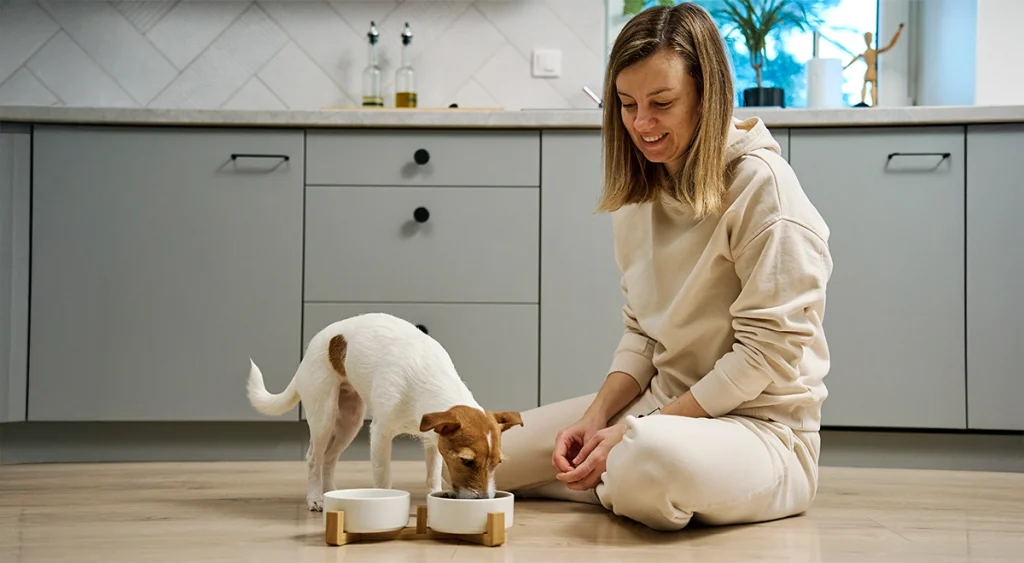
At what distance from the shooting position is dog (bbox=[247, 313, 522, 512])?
4.96ft

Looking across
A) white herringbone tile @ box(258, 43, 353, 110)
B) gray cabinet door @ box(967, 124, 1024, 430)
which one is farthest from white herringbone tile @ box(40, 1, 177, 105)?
gray cabinet door @ box(967, 124, 1024, 430)

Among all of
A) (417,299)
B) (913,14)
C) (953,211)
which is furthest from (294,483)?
(913,14)

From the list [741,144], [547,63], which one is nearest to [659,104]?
[741,144]

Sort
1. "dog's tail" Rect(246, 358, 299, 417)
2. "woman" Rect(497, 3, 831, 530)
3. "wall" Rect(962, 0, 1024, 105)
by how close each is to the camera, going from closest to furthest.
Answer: "woman" Rect(497, 3, 831, 530) → "dog's tail" Rect(246, 358, 299, 417) → "wall" Rect(962, 0, 1024, 105)

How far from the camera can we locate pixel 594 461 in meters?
1.68

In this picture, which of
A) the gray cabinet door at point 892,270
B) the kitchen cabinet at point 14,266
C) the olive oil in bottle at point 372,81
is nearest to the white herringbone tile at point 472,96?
the olive oil in bottle at point 372,81

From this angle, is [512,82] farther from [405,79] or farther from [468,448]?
[468,448]

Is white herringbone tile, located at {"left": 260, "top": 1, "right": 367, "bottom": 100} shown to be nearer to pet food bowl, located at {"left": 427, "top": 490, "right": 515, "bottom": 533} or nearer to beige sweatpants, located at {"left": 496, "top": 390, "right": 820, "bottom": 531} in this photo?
beige sweatpants, located at {"left": 496, "top": 390, "right": 820, "bottom": 531}

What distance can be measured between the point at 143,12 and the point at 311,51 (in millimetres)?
570

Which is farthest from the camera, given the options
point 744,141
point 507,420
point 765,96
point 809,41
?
point 809,41

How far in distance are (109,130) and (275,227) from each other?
0.52 meters

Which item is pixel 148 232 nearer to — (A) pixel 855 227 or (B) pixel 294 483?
(B) pixel 294 483

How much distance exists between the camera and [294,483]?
7.31ft

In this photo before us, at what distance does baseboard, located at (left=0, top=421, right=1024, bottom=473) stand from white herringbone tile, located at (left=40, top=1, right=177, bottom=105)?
3.90ft
